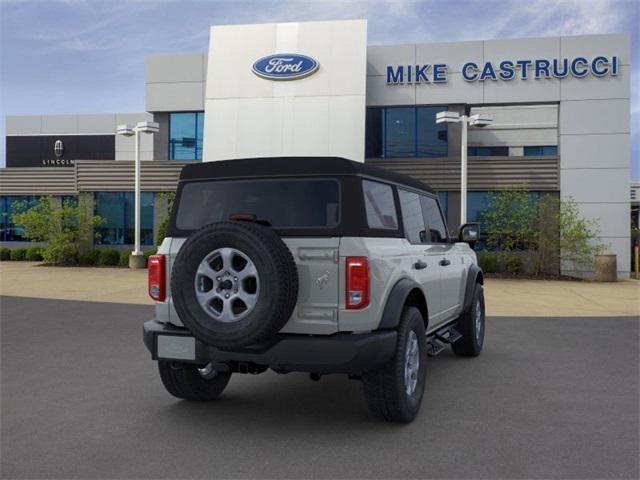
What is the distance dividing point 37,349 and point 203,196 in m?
4.04

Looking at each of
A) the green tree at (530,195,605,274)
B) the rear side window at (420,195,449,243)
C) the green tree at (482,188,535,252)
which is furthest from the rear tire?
the green tree at (530,195,605,274)

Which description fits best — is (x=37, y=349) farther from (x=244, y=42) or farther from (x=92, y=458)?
(x=244, y=42)

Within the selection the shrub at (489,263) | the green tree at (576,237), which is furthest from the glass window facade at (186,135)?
the green tree at (576,237)

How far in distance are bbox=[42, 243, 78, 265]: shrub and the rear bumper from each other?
21.0 m

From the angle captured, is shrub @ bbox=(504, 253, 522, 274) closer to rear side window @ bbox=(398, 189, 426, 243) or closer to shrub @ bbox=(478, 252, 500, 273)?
shrub @ bbox=(478, 252, 500, 273)

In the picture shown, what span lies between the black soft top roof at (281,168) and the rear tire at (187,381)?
1.52 meters

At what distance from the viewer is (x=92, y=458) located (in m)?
3.88

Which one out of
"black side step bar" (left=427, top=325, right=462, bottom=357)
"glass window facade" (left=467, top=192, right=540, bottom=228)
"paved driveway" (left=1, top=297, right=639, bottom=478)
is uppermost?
"glass window facade" (left=467, top=192, right=540, bottom=228)

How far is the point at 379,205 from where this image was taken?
467cm

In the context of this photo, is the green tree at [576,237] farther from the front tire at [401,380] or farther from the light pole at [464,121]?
the front tire at [401,380]

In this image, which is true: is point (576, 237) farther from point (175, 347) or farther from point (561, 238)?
point (175, 347)

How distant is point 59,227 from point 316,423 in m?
21.8

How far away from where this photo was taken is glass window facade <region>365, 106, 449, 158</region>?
75.4ft

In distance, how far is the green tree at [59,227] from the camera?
2345 cm
